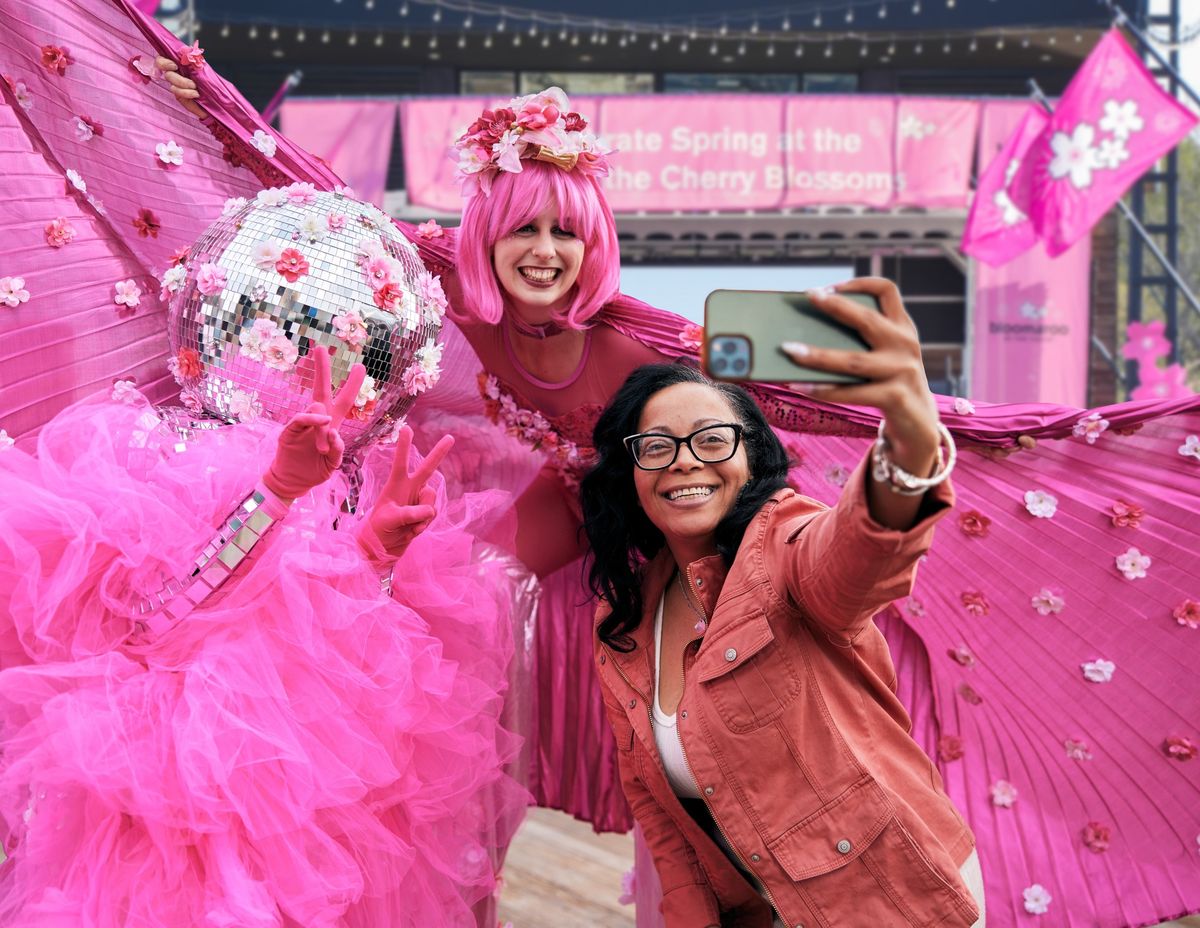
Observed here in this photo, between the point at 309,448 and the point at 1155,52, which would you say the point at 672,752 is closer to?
the point at 309,448

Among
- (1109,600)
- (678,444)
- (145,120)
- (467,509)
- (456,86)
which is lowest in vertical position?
(1109,600)

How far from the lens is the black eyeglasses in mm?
1752

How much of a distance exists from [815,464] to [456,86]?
29.7 feet

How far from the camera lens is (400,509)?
1.60 m

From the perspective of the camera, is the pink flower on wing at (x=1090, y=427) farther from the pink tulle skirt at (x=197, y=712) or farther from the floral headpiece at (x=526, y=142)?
the pink tulle skirt at (x=197, y=712)

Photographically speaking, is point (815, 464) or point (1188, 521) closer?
point (1188, 521)

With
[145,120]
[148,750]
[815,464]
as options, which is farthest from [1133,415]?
[145,120]

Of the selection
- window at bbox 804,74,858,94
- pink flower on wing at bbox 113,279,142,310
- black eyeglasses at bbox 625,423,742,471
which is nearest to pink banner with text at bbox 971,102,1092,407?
window at bbox 804,74,858,94

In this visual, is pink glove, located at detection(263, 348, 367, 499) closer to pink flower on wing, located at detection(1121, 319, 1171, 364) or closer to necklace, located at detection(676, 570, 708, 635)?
necklace, located at detection(676, 570, 708, 635)

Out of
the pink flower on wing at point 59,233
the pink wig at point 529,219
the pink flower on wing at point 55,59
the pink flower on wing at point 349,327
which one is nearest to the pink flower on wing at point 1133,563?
the pink wig at point 529,219

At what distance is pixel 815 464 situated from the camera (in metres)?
2.44

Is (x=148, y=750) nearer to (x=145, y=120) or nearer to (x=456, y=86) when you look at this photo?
(x=145, y=120)

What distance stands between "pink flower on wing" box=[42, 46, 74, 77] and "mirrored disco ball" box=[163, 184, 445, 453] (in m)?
0.51

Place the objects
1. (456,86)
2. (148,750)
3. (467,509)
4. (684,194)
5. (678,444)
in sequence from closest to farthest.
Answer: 1. (148,750)
2. (678,444)
3. (467,509)
4. (684,194)
5. (456,86)
